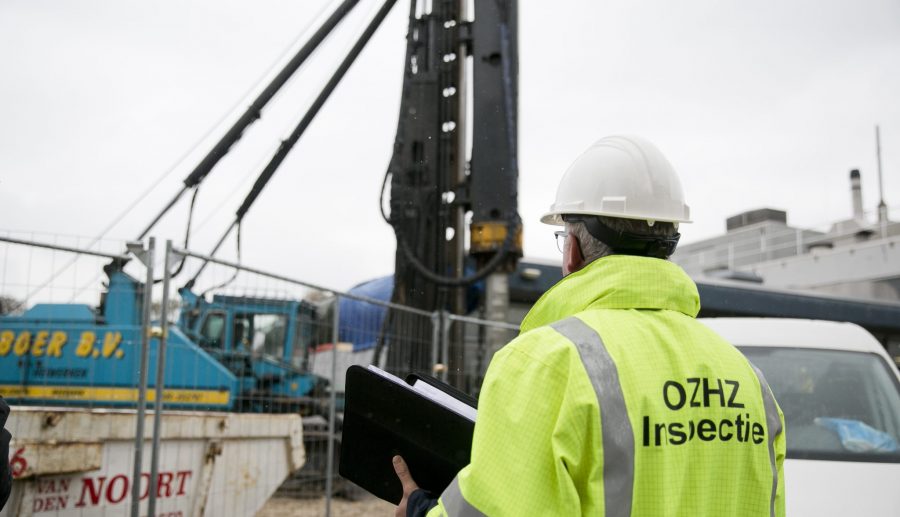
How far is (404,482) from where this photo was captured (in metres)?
1.66

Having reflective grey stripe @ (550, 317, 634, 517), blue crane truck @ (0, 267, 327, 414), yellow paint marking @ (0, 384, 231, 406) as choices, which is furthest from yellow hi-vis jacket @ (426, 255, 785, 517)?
yellow paint marking @ (0, 384, 231, 406)

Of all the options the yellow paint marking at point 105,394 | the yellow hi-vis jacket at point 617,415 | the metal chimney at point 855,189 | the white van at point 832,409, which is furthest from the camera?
the metal chimney at point 855,189

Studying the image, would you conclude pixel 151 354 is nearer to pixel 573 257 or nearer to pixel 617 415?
pixel 573 257

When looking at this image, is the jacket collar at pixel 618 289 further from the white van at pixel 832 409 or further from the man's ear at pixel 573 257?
the white van at pixel 832 409

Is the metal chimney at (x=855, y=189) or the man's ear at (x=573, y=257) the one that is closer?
the man's ear at (x=573, y=257)

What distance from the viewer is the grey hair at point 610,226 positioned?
1675 mm

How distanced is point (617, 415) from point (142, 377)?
3.50 meters

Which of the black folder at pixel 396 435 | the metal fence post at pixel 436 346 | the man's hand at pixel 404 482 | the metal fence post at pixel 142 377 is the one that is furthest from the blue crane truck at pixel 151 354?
the man's hand at pixel 404 482

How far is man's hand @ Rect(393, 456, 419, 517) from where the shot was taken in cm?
164

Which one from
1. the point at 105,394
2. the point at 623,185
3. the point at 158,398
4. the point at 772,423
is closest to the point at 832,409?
the point at 772,423

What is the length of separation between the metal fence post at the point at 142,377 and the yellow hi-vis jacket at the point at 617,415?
3221 mm

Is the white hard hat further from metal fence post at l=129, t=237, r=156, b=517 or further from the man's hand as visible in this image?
metal fence post at l=129, t=237, r=156, b=517

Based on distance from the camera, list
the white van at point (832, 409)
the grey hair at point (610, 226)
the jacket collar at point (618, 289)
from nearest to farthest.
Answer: the jacket collar at point (618, 289)
the grey hair at point (610, 226)
the white van at point (832, 409)

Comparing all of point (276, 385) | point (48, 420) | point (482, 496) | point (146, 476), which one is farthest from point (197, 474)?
point (276, 385)
